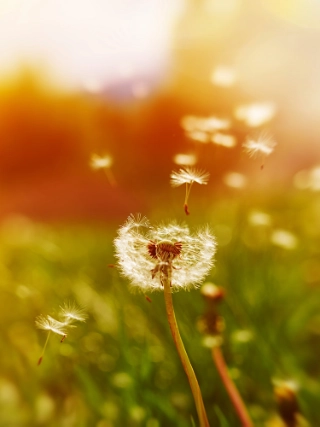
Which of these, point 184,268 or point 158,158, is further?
point 158,158

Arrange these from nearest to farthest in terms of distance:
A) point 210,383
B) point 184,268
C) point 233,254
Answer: point 184,268 → point 210,383 → point 233,254

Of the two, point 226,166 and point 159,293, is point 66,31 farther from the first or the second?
point 159,293

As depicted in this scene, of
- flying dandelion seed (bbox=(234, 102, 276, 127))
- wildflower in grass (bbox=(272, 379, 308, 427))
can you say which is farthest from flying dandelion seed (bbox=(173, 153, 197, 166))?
wildflower in grass (bbox=(272, 379, 308, 427))

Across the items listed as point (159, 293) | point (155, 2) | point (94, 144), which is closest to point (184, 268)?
point (159, 293)

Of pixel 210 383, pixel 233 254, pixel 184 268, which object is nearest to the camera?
pixel 184 268

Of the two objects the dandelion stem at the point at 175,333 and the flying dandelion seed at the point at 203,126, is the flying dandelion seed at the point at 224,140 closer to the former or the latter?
the flying dandelion seed at the point at 203,126

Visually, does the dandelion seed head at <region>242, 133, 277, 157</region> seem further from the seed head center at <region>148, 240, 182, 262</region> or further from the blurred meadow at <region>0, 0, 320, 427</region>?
the seed head center at <region>148, 240, 182, 262</region>
